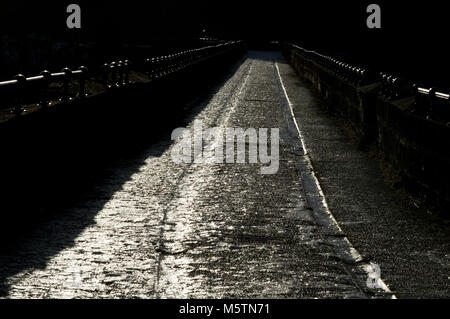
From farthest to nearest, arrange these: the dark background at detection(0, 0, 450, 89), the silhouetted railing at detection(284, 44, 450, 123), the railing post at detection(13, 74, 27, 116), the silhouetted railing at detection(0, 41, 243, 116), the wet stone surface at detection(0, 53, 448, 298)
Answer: the dark background at detection(0, 0, 450, 89)
the silhouetted railing at detection(284, 44, 450, 123)
the silhouetted railing at detection(0, 41, 243, 116)
the railing post at detection(13, 74, 27, 116)
the wet stone surface at detection(0, 53, 448, 298)

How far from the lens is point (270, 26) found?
176 meters

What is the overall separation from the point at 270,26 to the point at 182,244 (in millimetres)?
169164

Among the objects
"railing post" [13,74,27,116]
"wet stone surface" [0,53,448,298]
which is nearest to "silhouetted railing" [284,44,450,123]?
"wet stone surface" [0,53,448,298]

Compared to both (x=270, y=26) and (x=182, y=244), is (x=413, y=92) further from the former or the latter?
(x=270, y=26)

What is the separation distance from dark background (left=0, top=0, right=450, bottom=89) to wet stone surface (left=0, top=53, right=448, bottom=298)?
55.0 m

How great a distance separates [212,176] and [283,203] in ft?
7.61

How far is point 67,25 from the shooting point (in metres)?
118

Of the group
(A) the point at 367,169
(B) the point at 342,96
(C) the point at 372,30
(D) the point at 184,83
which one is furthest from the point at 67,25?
(A) the point at 367,169

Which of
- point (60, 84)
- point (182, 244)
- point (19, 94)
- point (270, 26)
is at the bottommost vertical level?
point (182, 244)

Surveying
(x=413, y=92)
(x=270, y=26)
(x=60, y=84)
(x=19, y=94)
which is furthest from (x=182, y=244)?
(x=270, y=26)

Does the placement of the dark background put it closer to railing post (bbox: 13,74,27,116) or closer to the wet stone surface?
the wet stone surface

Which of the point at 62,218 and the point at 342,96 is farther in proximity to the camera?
the point at 342,96

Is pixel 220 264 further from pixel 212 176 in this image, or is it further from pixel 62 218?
pixel 212 176

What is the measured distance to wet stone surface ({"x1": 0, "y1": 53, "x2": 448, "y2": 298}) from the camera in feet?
24.4
